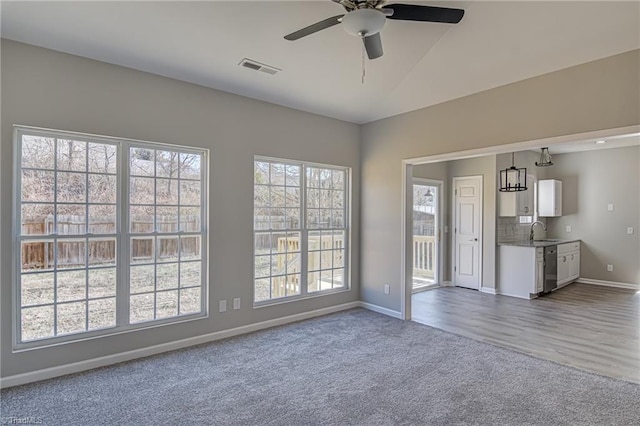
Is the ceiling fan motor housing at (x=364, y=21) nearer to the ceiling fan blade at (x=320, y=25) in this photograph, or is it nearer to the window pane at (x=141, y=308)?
the ceiling fan blade at (x=320, y=25)

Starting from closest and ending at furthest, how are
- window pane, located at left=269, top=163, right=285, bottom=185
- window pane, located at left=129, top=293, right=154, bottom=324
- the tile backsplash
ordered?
window pane, located at left=129, top=293, right=154, bottom=324
window pane, located at left=269, top=163, right=285, bottom=185
the tile backsplash

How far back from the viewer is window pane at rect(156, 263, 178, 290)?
3607 millimetres

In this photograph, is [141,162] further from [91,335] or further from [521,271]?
[521,271]

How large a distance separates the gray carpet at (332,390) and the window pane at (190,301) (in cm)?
41

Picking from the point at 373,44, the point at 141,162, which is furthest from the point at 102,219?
the point at 373,44

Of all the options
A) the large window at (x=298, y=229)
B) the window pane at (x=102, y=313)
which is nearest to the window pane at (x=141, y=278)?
the window pane at (x=102, y=313)

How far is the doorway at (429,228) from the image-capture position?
6.88 meters

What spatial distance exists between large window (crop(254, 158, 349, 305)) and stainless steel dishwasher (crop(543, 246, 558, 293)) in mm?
3759

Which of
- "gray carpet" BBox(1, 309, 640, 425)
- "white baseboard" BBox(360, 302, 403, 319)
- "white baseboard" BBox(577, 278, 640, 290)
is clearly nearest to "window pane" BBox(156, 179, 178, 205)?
"gray carpet" BBox(1, 309, 640, 425)

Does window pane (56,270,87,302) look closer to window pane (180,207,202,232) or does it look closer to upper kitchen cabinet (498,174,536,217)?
window pane (180,207,202,232)

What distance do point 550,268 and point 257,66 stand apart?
20.1ft

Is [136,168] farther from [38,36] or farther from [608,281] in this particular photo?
[608,281]

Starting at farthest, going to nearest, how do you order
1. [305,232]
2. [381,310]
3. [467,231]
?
[467,231]
[381,310]
[305,232]

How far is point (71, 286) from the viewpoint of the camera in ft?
10.3
